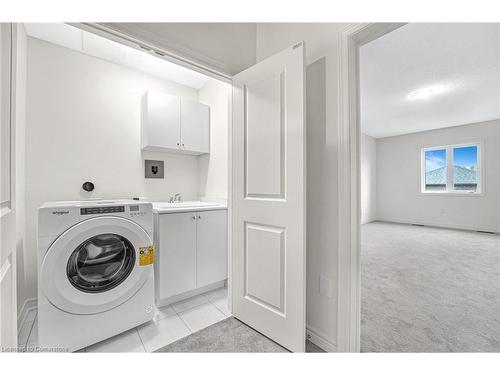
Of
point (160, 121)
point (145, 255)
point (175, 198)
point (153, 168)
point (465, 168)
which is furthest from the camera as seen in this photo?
point (465, 168)

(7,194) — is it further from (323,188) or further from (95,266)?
(323,188)

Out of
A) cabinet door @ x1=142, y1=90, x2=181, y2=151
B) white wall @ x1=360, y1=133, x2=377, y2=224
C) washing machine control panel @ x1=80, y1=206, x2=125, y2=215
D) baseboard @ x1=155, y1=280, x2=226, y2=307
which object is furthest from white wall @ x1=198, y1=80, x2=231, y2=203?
white wall @ x1=360, y1=133, x2=377, y2=224

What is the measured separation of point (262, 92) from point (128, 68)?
181 cm

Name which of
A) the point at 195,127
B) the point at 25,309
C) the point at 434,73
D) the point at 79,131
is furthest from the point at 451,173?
the point at 25,309

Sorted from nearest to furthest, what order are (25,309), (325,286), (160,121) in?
(325,286), (25,309), (160,121)

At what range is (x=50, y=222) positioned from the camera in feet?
4.07

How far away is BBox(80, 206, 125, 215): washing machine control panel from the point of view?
52.5 inches

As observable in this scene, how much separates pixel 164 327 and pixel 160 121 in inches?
74.4

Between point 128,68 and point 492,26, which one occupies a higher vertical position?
point 492,26

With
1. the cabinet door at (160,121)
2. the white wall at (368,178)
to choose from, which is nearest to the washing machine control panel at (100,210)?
the cabinet door at (160,121)

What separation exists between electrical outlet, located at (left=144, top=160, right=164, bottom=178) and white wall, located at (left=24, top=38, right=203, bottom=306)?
0.05m

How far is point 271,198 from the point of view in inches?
53.9
